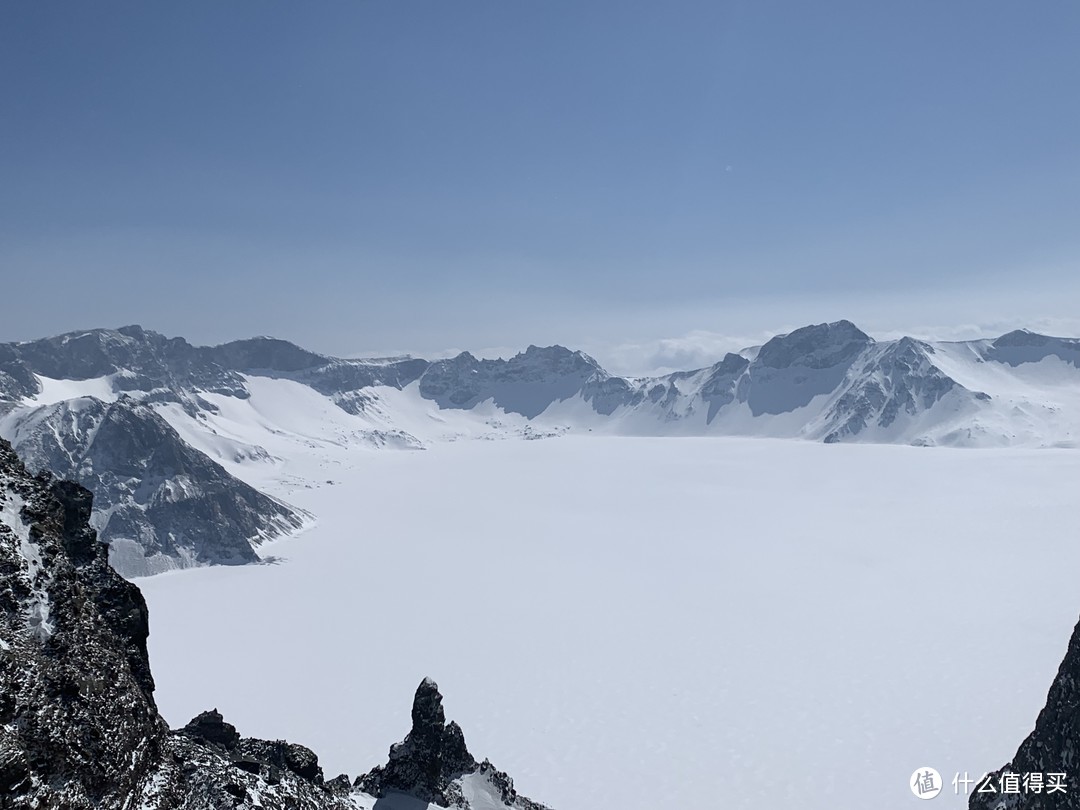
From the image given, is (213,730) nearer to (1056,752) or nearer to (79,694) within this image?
(79,694)

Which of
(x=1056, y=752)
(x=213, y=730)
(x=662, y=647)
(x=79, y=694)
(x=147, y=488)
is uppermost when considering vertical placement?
(x=147, y=488)

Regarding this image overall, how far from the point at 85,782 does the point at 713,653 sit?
64257mm

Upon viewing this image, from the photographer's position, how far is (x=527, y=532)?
13775cm

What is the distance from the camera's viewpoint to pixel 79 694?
587 inches

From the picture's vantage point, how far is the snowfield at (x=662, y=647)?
49125mm

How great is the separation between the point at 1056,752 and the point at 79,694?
29.7 metres

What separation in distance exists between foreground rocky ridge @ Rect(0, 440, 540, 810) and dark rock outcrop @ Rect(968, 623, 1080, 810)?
2418cm

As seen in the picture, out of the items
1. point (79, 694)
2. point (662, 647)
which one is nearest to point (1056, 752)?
point (79, 694)

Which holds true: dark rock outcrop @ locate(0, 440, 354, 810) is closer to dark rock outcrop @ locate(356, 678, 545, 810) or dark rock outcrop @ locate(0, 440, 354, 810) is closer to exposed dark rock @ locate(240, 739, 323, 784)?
exposed dark rock @ locate(240, 739, 323, 784)

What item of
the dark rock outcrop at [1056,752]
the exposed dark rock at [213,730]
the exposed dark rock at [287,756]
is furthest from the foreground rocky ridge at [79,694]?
the dark rock outcrop at [1056,752]

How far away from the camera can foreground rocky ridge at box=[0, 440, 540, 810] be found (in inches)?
535

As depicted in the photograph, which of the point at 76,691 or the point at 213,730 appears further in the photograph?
the point at 213,730

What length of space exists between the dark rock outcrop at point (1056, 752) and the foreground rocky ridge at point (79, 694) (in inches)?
952

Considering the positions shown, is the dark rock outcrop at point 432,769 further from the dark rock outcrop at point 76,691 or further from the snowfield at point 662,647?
the snowfield at point 662,647
